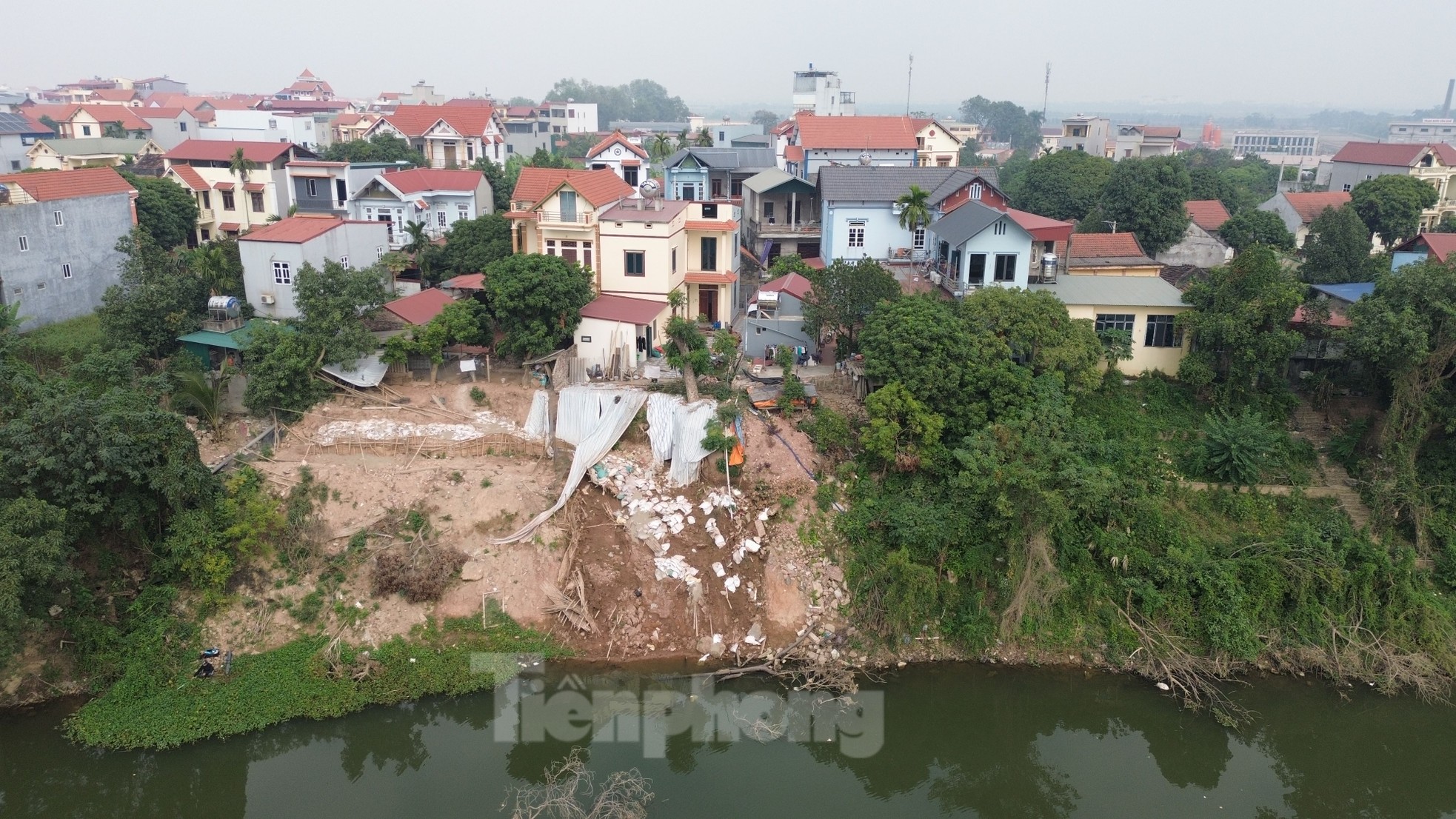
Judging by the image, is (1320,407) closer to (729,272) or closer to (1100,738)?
(1100,738)

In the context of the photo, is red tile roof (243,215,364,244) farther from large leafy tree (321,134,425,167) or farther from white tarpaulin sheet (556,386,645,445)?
large leafy tree (321,134,425,167)

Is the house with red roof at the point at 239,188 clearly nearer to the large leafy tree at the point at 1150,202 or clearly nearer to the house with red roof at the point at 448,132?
the house with red roof at the point at 448,132

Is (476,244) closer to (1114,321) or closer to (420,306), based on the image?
(420,306)

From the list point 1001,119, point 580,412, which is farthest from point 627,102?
point 580,412

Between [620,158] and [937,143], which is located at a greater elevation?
[937,143]

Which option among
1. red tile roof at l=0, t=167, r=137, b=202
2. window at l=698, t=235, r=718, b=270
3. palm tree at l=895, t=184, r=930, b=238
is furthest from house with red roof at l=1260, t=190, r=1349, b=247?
red tile roof at l=0, t=167, r=137, b=202

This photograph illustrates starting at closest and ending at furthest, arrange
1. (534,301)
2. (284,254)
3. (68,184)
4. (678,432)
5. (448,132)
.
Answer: (678,432) < (534,301) < (284,254) < (68,184) < (448,132)
